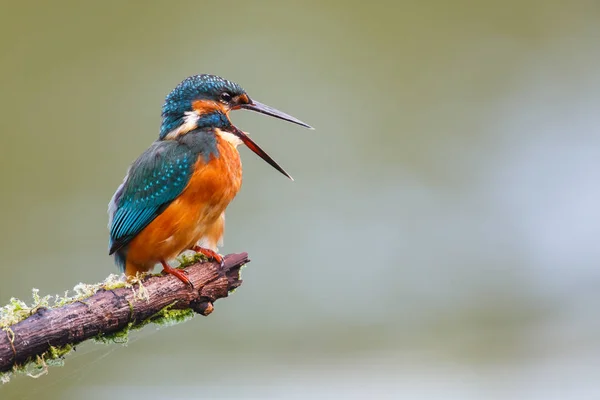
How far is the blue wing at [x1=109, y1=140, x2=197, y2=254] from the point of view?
275 cm

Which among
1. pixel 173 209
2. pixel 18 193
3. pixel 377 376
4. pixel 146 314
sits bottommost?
pixel 146 314

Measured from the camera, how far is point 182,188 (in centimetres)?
275

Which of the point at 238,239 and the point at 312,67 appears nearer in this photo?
the point at 238,239

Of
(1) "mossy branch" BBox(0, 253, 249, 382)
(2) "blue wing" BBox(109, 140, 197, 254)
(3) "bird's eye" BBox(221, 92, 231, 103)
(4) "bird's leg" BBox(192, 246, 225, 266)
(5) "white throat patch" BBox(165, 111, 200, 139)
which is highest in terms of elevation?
(3) "bird's eye" BBox(221, 92, 231, 103)

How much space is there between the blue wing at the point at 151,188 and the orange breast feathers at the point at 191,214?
0.08 feet

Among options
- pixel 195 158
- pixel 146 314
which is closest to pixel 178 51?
pixel 195 158

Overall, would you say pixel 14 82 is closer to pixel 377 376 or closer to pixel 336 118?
pixel 336 118

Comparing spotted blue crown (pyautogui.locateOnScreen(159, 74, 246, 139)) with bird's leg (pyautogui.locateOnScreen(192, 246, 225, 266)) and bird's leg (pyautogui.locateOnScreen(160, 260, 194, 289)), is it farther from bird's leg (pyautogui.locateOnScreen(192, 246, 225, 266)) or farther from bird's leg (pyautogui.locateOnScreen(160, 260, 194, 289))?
bird's leg (pyautogui.locateOnScreen(160, 260, 194, 289))

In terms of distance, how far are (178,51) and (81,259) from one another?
8.61 feet

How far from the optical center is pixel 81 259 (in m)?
6.72

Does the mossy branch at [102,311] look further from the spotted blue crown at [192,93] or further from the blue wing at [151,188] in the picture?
the spotted blue crown at [192,93]

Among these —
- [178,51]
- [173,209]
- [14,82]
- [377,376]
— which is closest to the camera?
[173,209]

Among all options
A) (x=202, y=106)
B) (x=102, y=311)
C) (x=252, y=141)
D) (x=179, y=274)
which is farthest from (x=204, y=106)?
(x=102, y=311)

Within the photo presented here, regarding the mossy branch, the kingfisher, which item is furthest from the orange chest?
the mossy branch
